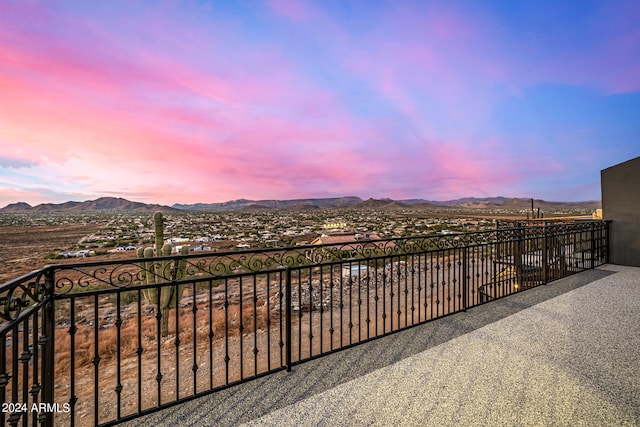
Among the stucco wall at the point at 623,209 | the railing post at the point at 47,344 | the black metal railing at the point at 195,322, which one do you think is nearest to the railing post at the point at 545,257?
the black metal railing at the point at 195,322

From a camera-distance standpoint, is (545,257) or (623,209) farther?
(623,209)

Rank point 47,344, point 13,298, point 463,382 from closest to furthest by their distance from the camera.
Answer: point 13,298 < point 47,344 < point 463,382

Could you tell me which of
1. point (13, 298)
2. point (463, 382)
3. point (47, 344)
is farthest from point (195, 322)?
point (463, 382)

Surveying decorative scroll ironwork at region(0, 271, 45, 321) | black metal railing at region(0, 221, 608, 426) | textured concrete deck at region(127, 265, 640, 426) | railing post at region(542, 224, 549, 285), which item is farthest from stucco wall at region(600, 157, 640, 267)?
decorative scroll ironwork at region(0, 271, 45, 321)

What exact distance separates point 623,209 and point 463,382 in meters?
9.41

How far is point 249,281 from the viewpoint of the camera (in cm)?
1762

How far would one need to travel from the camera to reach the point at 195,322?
288cm

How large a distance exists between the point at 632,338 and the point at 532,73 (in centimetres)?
1173

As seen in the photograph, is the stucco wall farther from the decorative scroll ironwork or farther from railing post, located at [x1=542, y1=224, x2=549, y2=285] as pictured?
the decorative scroll ironwork

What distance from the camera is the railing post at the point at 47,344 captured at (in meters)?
2.29

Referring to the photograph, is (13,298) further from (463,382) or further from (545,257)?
(545,257)

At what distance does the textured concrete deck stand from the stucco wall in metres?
5.38

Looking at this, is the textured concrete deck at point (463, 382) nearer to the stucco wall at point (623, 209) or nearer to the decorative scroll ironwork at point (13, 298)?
the decorative scroll ironwork at point (13, 298)

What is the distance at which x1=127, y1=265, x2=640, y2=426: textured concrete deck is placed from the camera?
256 cm
